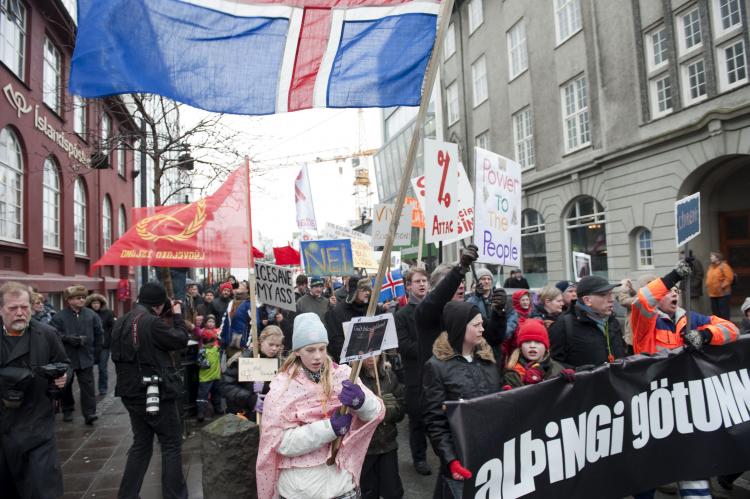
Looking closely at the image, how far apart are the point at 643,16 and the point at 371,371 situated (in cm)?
1536

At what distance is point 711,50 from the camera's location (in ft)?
42.5

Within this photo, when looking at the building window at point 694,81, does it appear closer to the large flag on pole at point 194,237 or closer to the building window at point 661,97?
the building window at point 661,97

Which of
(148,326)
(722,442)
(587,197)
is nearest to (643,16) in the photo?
(587,197)

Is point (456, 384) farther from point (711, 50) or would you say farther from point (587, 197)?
point (587, 197)

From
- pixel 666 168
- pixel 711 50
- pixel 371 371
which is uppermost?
pixel 711 50

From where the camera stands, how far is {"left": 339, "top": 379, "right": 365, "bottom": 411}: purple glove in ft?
8.34

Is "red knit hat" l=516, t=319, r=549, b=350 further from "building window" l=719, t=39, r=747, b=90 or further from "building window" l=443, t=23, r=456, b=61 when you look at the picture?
"building window" l=443, t=23, r=456, b=61

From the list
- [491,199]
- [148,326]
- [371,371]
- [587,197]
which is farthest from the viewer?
[587,197]

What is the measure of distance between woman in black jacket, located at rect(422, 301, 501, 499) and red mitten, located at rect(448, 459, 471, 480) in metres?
0.21

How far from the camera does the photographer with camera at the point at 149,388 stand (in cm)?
430

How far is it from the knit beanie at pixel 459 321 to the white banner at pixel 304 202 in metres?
13.0

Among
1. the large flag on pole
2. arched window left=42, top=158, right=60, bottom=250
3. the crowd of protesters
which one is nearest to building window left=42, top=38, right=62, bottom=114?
arched window left=42, top=158, right=60, bottom=250

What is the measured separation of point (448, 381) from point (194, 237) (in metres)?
3.82

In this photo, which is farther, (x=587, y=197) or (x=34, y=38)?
(x=587, y=197)
